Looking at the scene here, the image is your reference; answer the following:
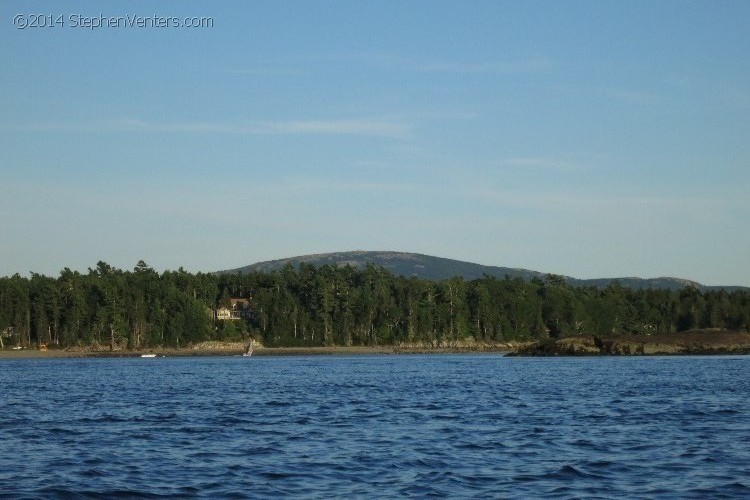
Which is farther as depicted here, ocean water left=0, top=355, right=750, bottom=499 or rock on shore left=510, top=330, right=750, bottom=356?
rock on shore left=510, top=330, right=750, bottom=356

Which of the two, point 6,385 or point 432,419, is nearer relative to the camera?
point 432,419

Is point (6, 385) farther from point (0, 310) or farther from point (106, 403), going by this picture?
point (0, 310)

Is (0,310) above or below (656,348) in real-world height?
above

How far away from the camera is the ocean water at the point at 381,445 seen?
25609 mm

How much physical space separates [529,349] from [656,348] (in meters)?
21.1

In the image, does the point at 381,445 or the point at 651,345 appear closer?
the point at 381,445

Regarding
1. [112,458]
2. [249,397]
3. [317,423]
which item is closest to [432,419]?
[317,423]

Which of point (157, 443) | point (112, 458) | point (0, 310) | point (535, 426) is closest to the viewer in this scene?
point (112, 458)

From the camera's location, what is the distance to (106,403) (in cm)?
5506

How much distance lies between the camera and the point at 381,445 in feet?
110

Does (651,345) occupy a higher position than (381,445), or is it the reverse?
(651,345)

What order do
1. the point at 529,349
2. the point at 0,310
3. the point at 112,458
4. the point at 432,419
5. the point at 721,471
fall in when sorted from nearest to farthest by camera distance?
the point at 721,471 → the point at 112,458 → the point at 432,419 → the point at 529,349 → the point at 0,310

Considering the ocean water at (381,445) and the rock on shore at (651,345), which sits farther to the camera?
the rock on shore at (651,345)

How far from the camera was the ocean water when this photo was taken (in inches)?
1008
